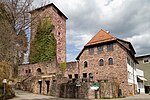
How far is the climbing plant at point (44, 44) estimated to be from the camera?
130ft

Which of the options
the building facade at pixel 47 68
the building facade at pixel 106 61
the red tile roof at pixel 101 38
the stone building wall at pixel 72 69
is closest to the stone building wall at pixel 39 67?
the building facade at pixel 47 68

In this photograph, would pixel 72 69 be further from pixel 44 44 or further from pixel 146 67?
pixel 146 67

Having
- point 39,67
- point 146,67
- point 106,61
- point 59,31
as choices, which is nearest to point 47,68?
point 39,67

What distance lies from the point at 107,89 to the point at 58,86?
6715mm

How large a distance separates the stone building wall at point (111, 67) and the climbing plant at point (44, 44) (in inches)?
352

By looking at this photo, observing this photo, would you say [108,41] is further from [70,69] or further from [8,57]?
[8,57]

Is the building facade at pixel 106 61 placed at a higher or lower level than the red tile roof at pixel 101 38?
lower

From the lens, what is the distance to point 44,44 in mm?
40625

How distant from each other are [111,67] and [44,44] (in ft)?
52.5

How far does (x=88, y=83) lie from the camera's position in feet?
77.7

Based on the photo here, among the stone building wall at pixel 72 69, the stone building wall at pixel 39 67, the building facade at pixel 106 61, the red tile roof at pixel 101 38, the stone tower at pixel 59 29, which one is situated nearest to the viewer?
the building facade at pixel 106 61

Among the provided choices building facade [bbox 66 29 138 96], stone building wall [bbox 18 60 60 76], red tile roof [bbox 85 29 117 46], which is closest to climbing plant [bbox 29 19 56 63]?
stone building wall [bbox 18 60 60 76]

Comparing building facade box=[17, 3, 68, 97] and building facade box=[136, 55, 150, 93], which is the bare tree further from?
building facade box=[136, 55, 150, 93]

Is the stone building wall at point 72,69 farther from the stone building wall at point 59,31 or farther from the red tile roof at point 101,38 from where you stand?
the stone building wall at point 59,31
